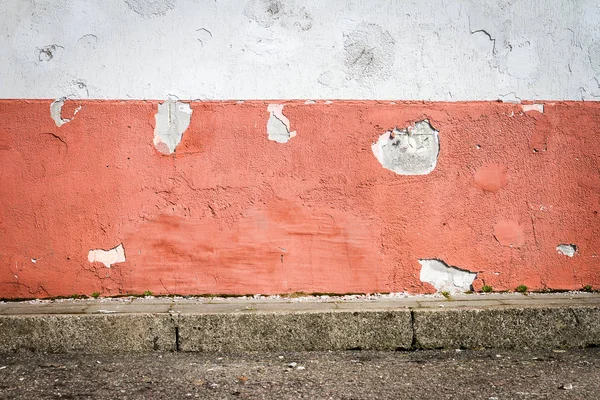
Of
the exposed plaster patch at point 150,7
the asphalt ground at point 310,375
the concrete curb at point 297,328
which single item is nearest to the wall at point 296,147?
the exposed plaster patch at point 150,7

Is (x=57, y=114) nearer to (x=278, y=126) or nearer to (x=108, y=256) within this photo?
(x=108, y=256)

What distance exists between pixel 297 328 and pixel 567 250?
2254 mm

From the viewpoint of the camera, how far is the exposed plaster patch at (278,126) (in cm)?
489

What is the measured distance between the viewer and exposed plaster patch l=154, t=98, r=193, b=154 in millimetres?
4871

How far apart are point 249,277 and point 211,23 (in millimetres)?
1956

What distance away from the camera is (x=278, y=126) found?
16.1ft

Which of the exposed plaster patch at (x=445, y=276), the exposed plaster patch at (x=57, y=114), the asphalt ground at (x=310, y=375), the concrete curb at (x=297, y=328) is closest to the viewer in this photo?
the asphalt ground at (x=310, y=375)

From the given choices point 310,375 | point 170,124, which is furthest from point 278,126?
point 310,375

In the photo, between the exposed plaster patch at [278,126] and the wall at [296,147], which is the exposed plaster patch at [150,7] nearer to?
the wall at [296,147]

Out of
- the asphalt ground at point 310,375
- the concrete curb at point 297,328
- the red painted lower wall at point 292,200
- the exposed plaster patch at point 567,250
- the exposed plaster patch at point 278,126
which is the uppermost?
the exposed plaster patch at point 278,126

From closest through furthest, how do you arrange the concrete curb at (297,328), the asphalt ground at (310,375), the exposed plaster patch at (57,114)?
the asphalt ground at (310,375) → the concrete curb at (297,328) → the exposed plaster patch at (57,114)

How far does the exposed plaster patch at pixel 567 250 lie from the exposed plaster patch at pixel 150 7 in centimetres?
351

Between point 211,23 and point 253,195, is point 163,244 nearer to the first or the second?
point 253,195

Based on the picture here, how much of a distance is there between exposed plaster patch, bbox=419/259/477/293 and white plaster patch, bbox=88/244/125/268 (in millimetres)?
2282
